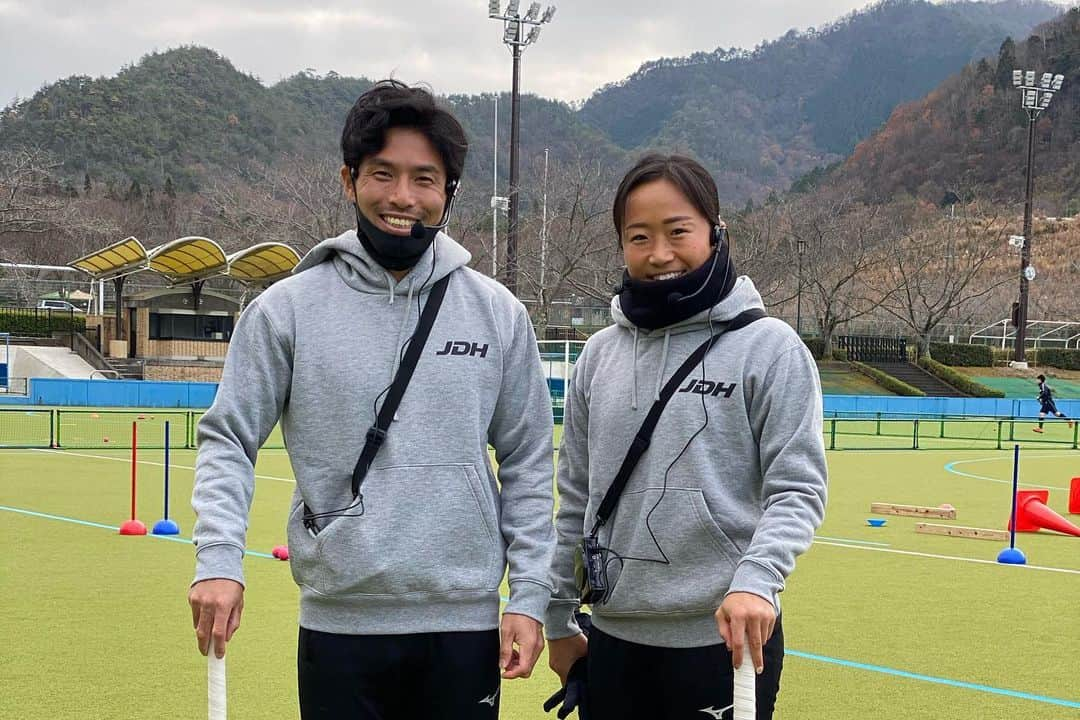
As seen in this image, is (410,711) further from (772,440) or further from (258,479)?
(258,479)

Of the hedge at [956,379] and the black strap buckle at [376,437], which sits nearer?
the black strap buckle at [376,437]

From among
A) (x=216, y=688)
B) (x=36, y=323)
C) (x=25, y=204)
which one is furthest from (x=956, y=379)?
(x=216, y=688)

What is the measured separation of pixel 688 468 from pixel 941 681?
13.7ft

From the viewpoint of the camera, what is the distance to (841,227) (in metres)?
62.8

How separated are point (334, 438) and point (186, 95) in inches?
3839

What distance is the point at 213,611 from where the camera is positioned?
2684 millimetres

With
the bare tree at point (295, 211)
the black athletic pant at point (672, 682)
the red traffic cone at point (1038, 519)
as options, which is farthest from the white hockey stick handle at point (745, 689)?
the bare tree at point (295, 211)

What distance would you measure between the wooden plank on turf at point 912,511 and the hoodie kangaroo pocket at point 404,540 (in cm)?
1194

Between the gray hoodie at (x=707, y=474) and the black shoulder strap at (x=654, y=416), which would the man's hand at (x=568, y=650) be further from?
the black shoulder strap at (x=654, y=416)

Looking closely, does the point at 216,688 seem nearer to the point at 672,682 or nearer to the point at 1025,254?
the point at 672,682

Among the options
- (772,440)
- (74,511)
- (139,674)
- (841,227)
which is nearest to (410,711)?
(772,440)

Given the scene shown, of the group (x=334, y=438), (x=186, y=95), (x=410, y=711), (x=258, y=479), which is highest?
(x=186, y=95)

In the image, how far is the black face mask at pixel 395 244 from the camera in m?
2.94

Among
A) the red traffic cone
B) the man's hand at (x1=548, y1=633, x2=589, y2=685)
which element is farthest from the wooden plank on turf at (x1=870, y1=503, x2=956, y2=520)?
the man's hand at (x1=548, y1=633, x2=589, y2=685)
